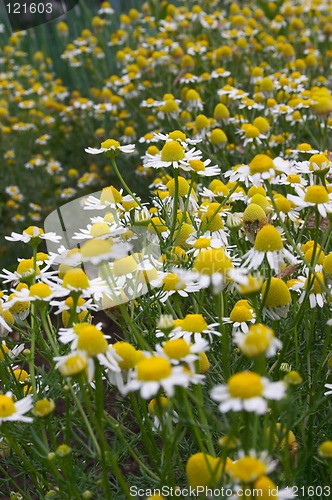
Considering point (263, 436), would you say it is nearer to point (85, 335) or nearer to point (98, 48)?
point (85, 335)

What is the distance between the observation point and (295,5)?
13.6 feet

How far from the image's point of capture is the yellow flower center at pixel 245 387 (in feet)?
2.41

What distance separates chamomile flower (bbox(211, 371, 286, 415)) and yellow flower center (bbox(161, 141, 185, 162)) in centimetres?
76

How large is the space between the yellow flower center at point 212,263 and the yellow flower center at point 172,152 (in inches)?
16.7

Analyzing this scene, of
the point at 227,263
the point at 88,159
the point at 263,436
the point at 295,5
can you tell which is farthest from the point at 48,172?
the point at 263,436

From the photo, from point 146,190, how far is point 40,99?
5.57 feet

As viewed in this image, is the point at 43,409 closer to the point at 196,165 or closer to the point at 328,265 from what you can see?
the point at 328,265

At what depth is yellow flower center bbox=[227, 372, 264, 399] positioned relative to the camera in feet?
2.41

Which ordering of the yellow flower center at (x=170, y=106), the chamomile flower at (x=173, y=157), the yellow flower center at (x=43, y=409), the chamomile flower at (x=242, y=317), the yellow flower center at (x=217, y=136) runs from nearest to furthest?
the yellow flower center at (x=43, y=409), the chamomile flower at (x=242, y=317), the chamomile flower at (x=173, y=157), the yellow flower center at (x=217, y=136), the yellow flower center at (x=170, y=106)

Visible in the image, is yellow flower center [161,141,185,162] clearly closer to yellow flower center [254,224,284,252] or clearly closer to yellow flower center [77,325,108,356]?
yellow flower center [254,224,284,252]

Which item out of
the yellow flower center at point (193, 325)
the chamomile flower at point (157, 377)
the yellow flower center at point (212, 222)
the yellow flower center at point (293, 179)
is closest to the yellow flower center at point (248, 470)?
the chamomile flower at point (157, 377)

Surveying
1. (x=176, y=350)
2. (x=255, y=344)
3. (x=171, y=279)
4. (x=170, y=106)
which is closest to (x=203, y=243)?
(x=171, y=279)

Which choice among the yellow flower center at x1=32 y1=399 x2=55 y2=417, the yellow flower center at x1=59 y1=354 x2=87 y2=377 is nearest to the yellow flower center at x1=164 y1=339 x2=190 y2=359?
the yellow flower center at x1=59 y1=354 x2=87 y2=377

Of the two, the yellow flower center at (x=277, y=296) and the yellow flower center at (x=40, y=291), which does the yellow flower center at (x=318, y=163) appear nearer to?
the yellow flower center at (x=277, y=296)
